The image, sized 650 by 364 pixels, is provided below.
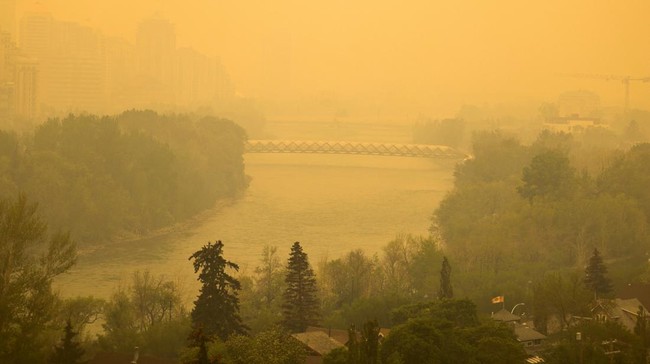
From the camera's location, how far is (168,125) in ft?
57.7

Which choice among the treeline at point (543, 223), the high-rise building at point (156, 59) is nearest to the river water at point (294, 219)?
the treeline at point (543, 223)

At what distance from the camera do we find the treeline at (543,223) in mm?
9759

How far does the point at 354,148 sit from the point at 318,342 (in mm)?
15754

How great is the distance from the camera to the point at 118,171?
577 inches

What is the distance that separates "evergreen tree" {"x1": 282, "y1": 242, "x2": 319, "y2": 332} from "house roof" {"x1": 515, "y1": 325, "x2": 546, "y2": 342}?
1148mm

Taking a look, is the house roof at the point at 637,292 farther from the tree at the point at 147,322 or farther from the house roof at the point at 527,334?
the tree at the point at 147,322

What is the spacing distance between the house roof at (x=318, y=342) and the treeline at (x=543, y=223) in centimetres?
193

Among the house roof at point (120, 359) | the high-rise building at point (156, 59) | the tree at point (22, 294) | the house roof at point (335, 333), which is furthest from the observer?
the high-rise building at point (156, 59)

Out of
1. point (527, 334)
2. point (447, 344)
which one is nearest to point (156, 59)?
point (527, 334)

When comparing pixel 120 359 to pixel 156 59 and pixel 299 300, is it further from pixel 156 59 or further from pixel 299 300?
pixel 156 59

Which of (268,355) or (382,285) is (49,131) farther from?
(268,355)

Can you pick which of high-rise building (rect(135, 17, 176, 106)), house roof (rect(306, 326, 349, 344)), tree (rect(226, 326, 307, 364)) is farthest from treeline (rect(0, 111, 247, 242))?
high-rise building (rect(135, 17, 176, 106))

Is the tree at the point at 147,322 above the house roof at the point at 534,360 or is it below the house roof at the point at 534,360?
below

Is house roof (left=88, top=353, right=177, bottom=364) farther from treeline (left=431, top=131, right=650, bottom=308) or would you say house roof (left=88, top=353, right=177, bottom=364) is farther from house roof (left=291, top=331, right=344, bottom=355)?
treeline (left=431, top=131, right=650, bottom=308)
